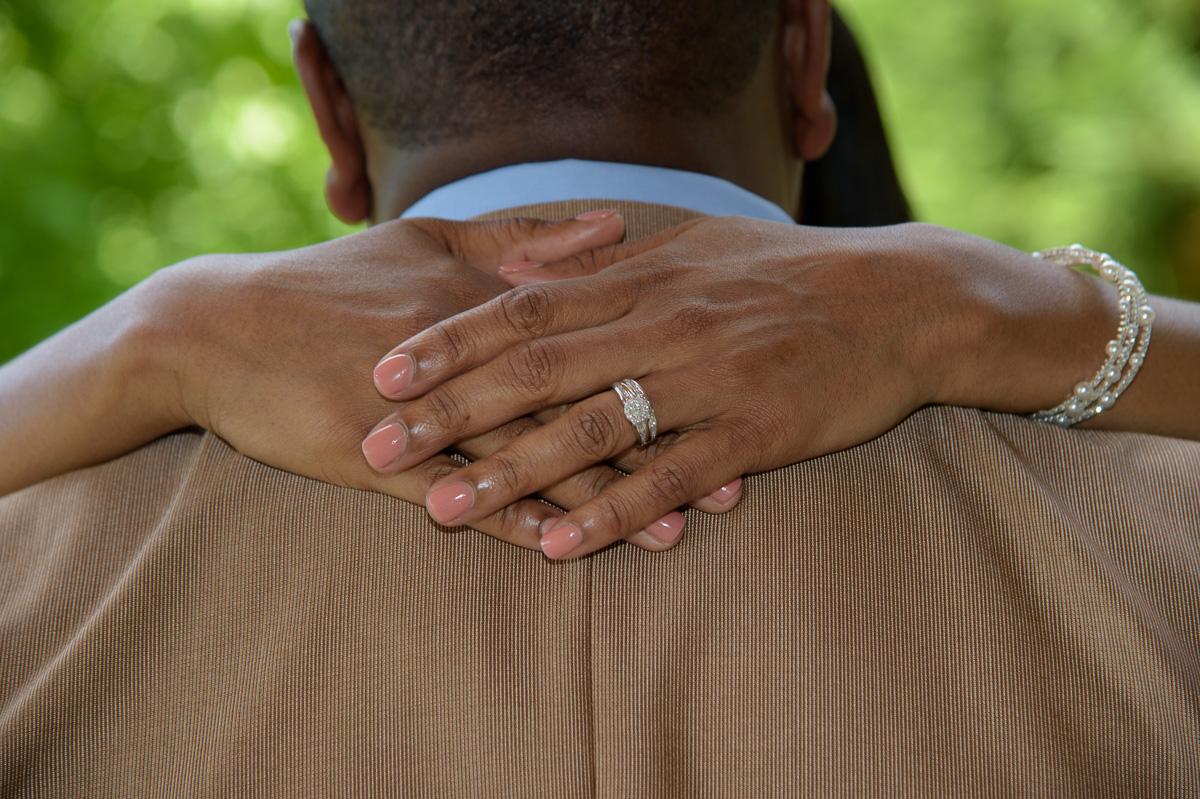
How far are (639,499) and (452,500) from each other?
0.16 meters

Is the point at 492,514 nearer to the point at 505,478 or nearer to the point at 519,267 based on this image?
the point at 505,478

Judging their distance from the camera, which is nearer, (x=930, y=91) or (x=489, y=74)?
(x=489, y=74)

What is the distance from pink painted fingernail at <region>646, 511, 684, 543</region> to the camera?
0.85m

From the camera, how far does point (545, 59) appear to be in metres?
1.05

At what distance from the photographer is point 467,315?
0.87 metres

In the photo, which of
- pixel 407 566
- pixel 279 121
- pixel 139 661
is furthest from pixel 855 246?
pixel 279 121

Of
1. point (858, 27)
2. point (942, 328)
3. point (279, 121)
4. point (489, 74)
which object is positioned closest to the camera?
point (942, 328)

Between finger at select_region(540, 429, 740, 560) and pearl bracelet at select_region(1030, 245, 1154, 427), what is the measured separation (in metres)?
0.41

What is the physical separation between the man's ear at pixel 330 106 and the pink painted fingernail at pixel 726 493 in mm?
688

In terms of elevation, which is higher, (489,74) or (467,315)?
(489,74)

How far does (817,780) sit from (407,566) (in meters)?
0.40

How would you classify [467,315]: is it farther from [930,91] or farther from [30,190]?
[930,91]

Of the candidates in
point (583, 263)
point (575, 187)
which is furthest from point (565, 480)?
point (575, 187)

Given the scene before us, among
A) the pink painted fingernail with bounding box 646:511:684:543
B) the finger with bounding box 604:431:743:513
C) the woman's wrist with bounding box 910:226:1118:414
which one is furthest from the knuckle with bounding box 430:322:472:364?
the woman's wrist with bounding box 910:226:1118:414
